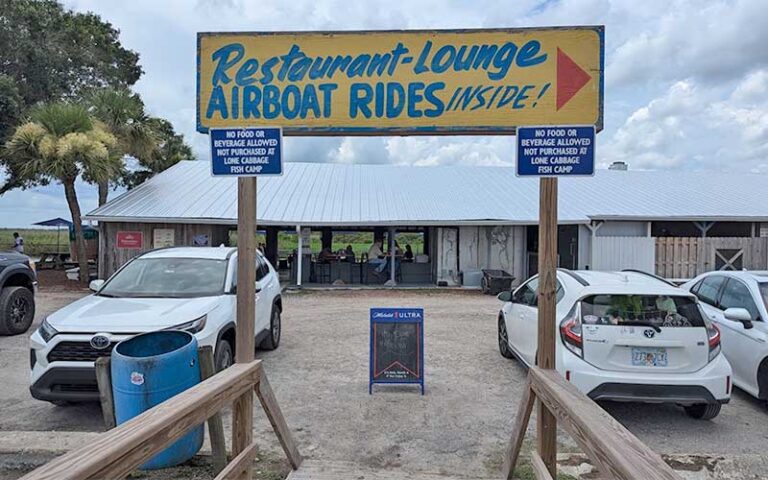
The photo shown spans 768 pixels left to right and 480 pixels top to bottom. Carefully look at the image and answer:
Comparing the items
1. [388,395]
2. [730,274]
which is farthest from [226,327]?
[730,274]

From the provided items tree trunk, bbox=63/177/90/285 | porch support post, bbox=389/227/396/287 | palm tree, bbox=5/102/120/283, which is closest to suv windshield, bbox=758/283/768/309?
porch support post, bbox=389/227/396/287

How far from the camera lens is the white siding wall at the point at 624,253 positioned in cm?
1659

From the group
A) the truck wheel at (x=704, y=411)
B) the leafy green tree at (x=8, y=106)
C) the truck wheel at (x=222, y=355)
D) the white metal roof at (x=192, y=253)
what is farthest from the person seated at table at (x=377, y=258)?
the leafy green tree at (x=8, y=106)

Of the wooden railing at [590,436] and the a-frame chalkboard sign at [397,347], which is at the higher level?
the wooden railing at [590,436]

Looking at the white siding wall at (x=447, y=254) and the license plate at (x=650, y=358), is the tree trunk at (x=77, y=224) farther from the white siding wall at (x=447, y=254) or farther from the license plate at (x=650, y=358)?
the license plate at (x=650, y=358)

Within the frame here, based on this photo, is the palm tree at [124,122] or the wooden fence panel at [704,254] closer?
the wooden fence panel at [704,254]

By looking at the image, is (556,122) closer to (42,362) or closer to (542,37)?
(542,37)

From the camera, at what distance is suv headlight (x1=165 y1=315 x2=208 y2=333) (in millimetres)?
5129

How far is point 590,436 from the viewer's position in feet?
8.02

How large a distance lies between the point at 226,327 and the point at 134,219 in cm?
1202

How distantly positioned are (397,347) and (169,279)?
303 centimetres

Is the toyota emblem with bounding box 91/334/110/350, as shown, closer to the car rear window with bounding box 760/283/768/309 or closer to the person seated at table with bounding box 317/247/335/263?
the car rear window with bounding box 760/283/768/309

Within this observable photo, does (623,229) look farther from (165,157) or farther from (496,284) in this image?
(165,157)

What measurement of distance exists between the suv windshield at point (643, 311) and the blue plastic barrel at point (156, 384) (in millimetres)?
3691
